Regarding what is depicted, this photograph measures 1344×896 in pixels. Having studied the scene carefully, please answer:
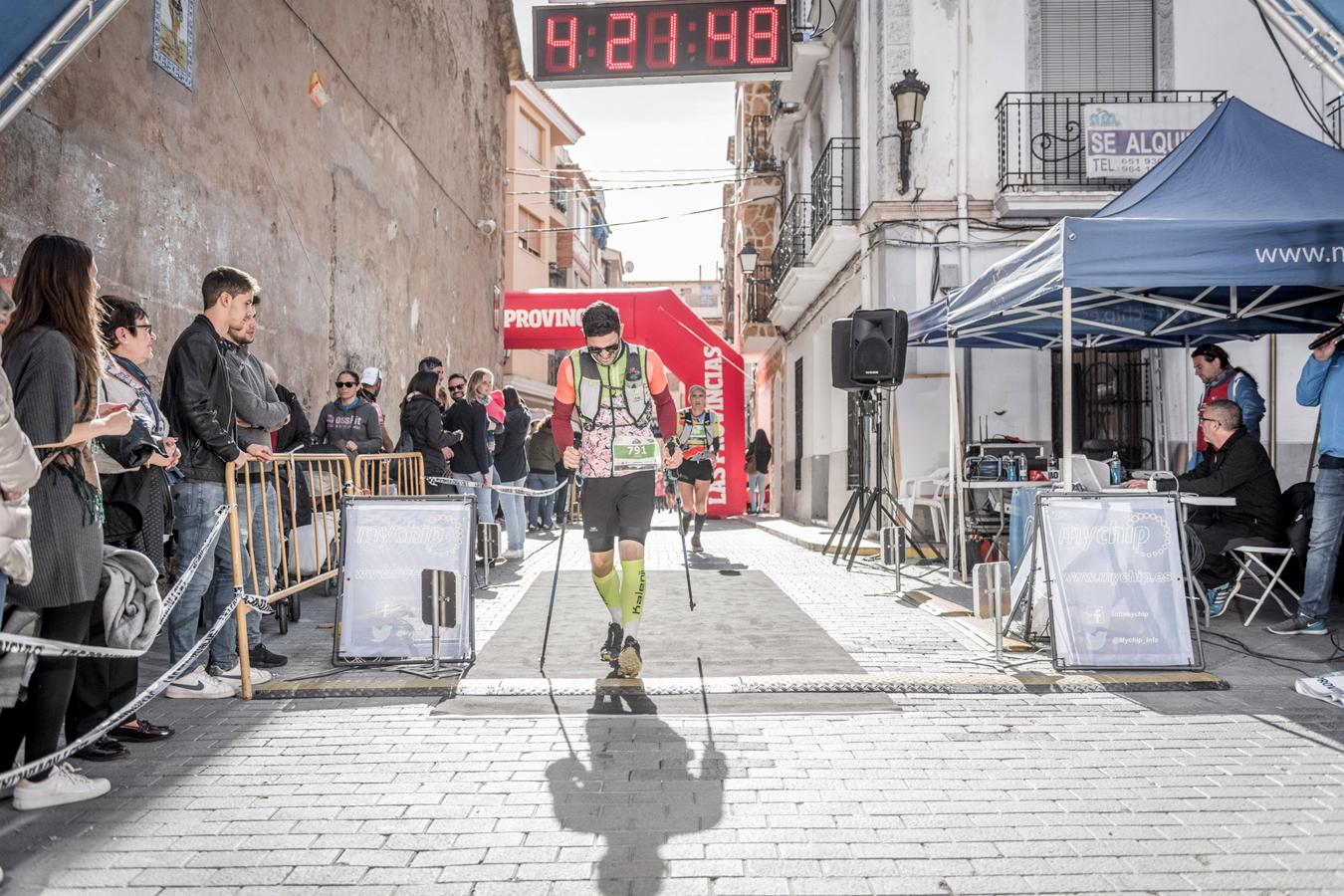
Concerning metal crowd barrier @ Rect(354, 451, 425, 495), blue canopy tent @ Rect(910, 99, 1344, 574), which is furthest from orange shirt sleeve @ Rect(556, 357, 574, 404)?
blue canopy tent @ Rect(910, 99, 1344, 574)

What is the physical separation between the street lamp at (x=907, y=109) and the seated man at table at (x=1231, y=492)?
6493 mm

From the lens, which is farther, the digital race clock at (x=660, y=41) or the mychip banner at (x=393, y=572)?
the digital race clock at (x=660, y=41)

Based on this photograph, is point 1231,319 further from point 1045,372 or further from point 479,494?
point 479,494

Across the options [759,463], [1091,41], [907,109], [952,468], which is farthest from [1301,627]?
[759,463]

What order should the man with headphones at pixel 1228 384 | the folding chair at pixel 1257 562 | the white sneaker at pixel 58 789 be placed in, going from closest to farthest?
the white sneaker at pixel 58 789, the folding chair at pixel 1257 562, the man with headphones at pixel 1228 384

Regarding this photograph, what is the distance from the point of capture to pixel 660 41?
1116 centimetres

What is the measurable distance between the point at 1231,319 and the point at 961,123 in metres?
5.61

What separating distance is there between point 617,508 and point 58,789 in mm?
2957

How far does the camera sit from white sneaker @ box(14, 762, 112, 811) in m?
3.37

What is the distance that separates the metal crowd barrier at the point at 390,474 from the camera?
24.9ft

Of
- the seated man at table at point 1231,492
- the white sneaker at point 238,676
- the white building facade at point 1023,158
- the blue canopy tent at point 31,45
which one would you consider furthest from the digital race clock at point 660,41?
the white sneaker at point 238,676

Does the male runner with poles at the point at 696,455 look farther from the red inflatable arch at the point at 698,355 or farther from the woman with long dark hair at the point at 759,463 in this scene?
the woman with long dark hair at the point at 759,463

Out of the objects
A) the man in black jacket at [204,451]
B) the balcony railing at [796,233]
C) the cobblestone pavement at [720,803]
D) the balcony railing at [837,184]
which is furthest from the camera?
the balcony railing at [796,233]

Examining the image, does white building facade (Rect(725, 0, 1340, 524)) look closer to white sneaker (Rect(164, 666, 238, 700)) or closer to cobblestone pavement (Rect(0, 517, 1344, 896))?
cobblestone pavement (Rect(0, 517, 1344, 896))
